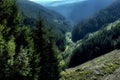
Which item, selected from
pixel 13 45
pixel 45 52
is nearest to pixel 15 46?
pixel 13 45

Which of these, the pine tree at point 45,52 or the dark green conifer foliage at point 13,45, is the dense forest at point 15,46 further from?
the pine tree at point 45,52

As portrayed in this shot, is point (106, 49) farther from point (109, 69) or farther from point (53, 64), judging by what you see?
point (53, 64)

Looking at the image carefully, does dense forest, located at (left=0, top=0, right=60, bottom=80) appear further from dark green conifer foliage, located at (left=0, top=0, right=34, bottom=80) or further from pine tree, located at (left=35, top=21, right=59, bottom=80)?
pine tree, located at (left=35, top=21, right=59, bottom=80)

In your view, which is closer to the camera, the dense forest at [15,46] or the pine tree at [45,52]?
the dense forest at [15,46]

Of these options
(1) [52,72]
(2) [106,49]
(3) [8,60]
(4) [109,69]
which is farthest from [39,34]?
(2) [106,49]

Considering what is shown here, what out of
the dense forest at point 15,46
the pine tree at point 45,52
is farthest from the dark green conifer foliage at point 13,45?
the pine tree at point 45,52

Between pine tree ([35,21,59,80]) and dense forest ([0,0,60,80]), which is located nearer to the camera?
dense forest ([0,0,60,80])

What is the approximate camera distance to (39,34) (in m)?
46.2

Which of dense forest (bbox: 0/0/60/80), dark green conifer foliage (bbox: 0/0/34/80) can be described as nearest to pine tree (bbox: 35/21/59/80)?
dense forest (bbox: 0/0/60/80)

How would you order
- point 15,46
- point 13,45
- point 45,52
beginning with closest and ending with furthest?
point 13,45, point 15,46, point 45,52

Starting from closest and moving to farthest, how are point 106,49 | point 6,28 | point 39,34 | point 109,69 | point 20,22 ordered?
1. point 6,28
2. point 20,22
3. point 39,34
4. point 109,69
5. point 106,49

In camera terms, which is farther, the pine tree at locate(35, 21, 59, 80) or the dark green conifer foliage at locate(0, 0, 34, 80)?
the pine tree at locate(35, 21, 59, 80)

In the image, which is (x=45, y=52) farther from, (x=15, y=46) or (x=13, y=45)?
(x=13, y=45)

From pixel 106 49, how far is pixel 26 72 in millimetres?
155242
